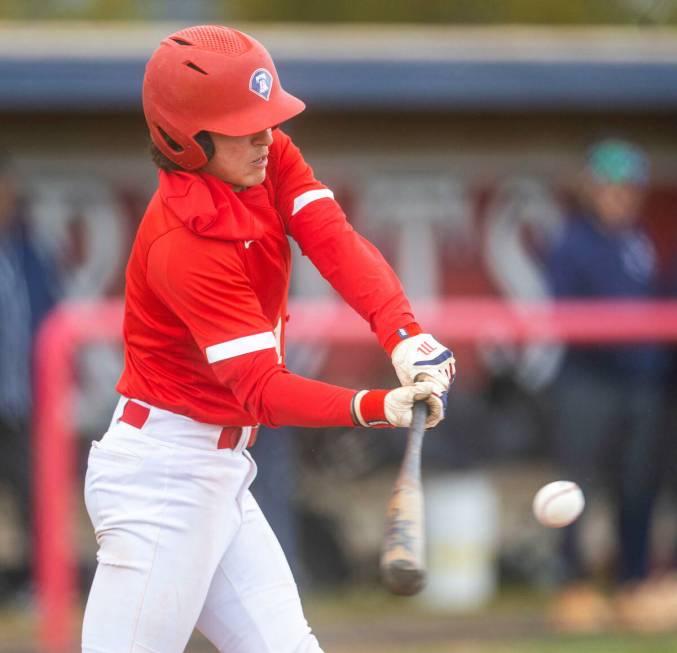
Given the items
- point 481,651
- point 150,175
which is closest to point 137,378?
point 481,651

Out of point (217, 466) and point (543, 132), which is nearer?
point (217, 466)

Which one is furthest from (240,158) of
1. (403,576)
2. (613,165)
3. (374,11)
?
(374,11)

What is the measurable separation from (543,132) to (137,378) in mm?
4677

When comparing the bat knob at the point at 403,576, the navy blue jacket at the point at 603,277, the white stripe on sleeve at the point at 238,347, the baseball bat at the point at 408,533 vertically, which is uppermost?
the navy blue jacket at the point at 603,277

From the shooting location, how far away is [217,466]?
343 centimetres

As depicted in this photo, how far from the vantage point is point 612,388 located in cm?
645

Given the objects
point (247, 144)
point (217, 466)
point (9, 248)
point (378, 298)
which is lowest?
point (217, 466)

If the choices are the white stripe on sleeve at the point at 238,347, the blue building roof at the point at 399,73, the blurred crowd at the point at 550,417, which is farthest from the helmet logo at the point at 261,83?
the blue building roof at the point at 399,73

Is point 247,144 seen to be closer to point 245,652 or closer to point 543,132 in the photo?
point 245,652

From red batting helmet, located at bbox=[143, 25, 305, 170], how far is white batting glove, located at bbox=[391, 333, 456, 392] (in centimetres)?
57

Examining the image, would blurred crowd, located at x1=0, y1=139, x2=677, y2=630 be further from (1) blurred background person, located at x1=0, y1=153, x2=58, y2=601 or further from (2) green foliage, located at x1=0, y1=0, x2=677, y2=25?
(2) green foliage, located at x1=0, y1=0, x2=677, y2=25

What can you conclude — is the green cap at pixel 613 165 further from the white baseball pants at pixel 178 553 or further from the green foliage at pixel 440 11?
the green foliage at pixel 440 11

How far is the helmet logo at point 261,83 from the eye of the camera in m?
3.24

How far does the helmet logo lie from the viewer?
3236 mm
